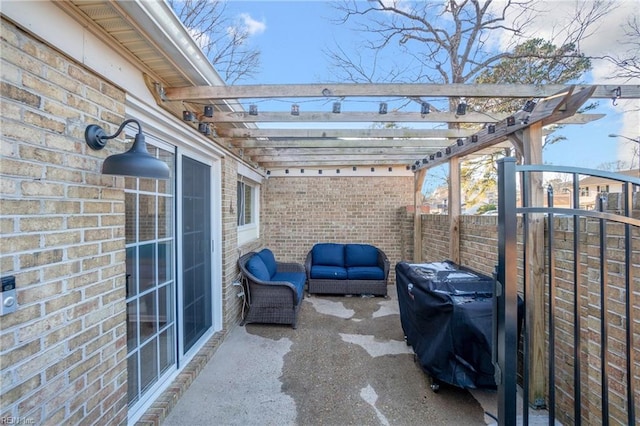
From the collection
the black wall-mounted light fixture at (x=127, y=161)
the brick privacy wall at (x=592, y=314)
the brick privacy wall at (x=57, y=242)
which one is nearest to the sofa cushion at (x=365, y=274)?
the brick privacy wall at (x=592, y=314)

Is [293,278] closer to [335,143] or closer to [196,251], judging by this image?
[196,251]

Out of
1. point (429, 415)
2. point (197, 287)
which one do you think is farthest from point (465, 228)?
point (197, 287)

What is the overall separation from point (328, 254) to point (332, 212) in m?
1.06

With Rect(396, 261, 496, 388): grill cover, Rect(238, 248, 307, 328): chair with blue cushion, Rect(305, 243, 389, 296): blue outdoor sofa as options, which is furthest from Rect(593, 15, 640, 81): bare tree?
Rect(238, 248, 307, 328): chair with blue cushion

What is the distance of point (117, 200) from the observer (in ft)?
5.70

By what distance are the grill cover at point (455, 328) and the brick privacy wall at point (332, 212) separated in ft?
11.9

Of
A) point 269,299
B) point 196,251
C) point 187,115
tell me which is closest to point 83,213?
point 187,115

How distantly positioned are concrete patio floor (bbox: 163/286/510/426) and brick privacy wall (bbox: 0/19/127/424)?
939 millimetres

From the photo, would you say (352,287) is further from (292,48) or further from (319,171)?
(292,48)

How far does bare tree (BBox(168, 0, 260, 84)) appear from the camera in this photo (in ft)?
19.5

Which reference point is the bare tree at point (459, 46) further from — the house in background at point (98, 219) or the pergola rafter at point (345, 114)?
the house in background at point (98, 219)

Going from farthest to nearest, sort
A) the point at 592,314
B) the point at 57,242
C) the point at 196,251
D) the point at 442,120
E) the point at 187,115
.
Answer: the point at 196,251 → the point at 442,120 → the point at 187,115 → the point at 592,314 → the point at 57,242

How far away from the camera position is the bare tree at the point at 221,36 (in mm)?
5949

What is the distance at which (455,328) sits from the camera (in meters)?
2.36
